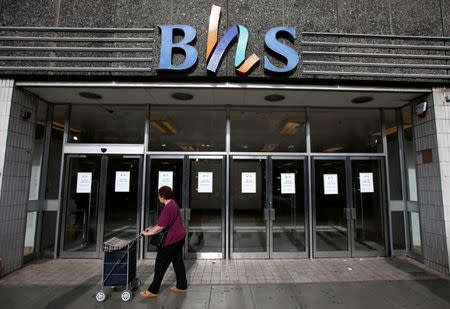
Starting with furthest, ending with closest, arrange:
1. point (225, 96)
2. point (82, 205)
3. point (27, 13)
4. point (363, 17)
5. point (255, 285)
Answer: point (82, 205), point (225, 96), point (363, 17), point (27, 13), point (255, 285)

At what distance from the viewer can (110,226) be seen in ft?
23.2

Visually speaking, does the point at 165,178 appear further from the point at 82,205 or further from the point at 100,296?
the point at 100,296

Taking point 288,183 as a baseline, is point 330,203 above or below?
below

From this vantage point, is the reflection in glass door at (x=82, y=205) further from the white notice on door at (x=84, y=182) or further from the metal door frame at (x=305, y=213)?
the metal door frame at (x=305, y=213)

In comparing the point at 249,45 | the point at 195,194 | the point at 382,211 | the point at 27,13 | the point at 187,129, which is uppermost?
the point at 27,13

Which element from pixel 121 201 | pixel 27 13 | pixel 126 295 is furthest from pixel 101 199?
pixel 27 13

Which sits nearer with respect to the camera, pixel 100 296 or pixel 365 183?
pixel 100 296

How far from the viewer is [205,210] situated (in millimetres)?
7047

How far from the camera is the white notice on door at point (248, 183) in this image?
711 cm

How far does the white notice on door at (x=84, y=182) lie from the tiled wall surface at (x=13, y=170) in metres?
1.01

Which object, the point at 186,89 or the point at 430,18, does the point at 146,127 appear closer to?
the point at 186,89

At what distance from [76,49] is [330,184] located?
6.05 m

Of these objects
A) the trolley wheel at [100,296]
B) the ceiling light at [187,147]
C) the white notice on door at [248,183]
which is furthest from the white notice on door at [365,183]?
the trolley wheel at [100,296]

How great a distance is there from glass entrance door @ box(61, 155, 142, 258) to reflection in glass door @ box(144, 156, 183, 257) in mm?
260
